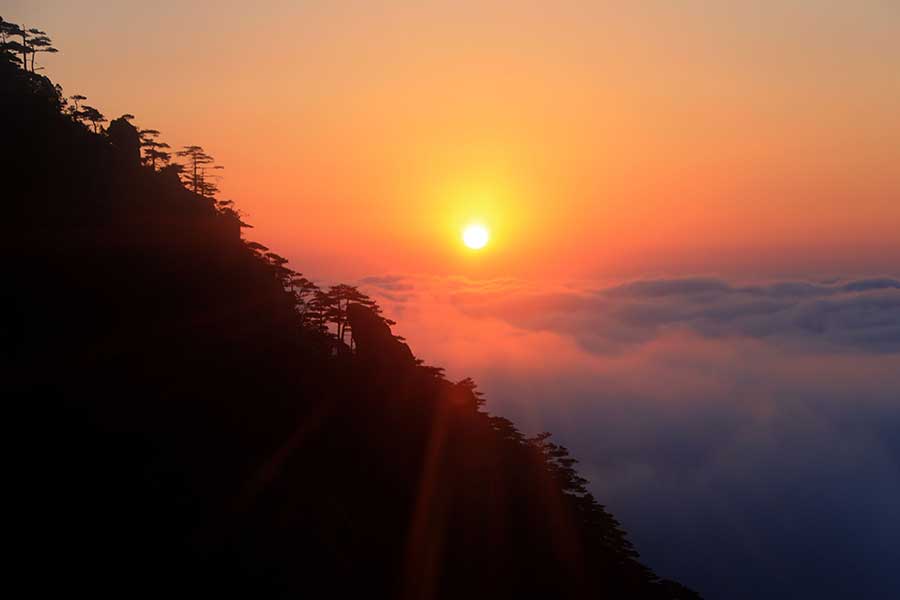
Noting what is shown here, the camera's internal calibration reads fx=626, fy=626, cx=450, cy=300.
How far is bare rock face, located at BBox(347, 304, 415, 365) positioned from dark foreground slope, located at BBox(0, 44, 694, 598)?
0.96ft

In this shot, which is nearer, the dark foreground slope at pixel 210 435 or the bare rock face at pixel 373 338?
the dark foreground slope at pixel 210 435

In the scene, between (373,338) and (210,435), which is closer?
(210,435)

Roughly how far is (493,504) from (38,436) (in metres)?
42.4

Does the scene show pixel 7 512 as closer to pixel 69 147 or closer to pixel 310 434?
pixel 310 434

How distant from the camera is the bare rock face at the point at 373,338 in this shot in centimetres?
6819

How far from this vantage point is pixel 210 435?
4584 centimetres

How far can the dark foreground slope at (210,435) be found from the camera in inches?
1433

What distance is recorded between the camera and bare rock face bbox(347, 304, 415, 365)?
68.2m

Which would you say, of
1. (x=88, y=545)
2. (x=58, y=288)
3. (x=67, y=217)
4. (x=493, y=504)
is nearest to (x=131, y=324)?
(x=58, y=288)

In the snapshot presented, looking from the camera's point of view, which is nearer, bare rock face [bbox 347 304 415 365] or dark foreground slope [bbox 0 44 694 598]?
dark foreground slope [bbox 0 44 694 598]

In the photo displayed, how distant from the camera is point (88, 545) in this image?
34.0 meters

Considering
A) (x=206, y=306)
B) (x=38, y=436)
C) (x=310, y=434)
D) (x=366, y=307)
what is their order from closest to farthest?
(x=38, y=436), (x=310, y=434), (x=206, y=306), (x=366, y=307)

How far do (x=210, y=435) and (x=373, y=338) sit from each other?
25.8 meters

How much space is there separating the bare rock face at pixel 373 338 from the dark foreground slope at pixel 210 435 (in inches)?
11.5
